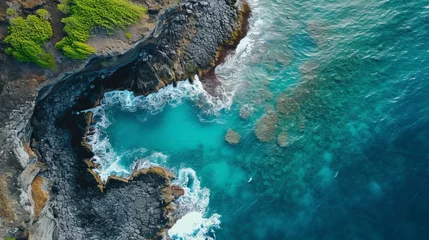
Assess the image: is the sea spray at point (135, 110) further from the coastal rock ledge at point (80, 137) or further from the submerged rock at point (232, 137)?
the submerged rock at point (232, 137)

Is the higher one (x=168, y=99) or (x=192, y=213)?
(x=168, y=99)

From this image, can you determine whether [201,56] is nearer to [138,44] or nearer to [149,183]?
[138,44]

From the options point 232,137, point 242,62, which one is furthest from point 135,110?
point 242,62

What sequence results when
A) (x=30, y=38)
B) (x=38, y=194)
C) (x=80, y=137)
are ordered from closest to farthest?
(x=38, y=194)
(x=30, y=38)
(x=80, y=137)

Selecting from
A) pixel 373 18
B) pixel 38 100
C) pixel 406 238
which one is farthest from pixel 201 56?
pixel 406 238

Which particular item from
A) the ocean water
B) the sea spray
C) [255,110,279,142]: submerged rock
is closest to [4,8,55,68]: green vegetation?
the sea spray

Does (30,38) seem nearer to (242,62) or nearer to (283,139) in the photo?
(242,62)

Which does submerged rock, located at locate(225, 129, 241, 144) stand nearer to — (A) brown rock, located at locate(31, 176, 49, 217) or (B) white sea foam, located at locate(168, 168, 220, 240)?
(B) white sea foam, located at locate(168, 168, 220, 240)
